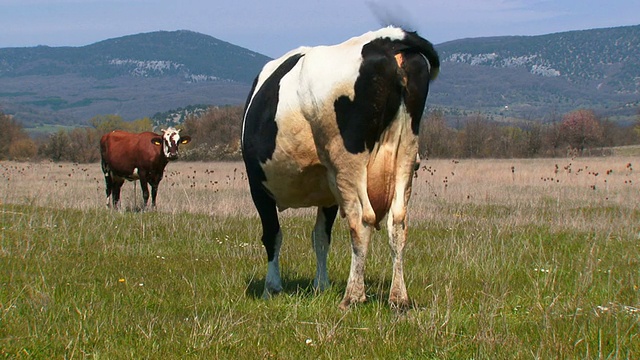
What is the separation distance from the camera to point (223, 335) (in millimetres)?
5676

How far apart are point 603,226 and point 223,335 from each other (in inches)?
360

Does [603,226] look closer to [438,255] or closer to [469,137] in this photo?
[438,255]

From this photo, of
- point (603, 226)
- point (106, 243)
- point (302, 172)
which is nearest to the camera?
point (302, 172)

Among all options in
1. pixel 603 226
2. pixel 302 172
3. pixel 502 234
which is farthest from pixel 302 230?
pixel 302 172

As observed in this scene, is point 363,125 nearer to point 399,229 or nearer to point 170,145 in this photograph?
point 399,229

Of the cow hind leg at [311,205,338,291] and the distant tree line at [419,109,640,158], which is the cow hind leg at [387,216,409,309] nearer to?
the cow hind leg at [311,205,338,291]

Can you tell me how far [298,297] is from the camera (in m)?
7.04

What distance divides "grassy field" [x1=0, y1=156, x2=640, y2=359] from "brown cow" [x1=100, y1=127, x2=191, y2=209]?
464cm

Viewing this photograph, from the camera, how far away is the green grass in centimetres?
532

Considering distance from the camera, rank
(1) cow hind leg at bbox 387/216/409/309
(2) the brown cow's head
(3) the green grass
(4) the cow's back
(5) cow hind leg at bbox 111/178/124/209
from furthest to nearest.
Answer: (5) cow hind leg at bbox 111/178/124/209 → (4) the cow's back → (2) the brown cow's head → (1) cow hind leg at bbox 387/216/409/309 → (3) the green grass

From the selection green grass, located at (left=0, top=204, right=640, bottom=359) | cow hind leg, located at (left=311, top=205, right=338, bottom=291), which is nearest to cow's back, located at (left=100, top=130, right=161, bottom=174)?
green grass, located at (left=0, top=204, right=640, bottom=359)

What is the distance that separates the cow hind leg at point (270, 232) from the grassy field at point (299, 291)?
0.57 feet

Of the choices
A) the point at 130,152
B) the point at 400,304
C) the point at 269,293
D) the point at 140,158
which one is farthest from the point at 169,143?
the point at 400,304

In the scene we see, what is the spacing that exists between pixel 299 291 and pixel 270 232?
666 millimetres
